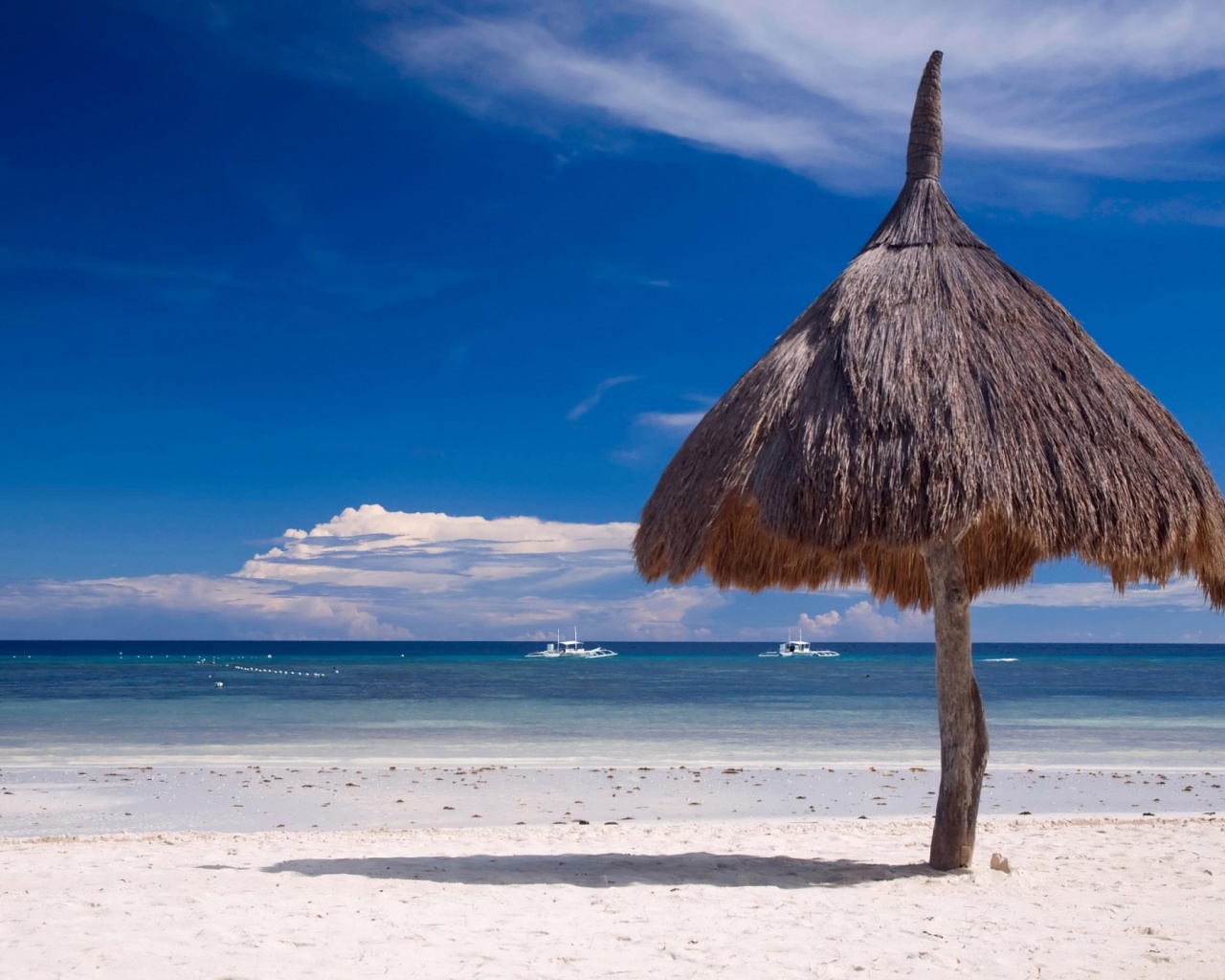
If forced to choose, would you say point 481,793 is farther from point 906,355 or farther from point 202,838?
point 906,355

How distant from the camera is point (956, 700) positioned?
235 inches

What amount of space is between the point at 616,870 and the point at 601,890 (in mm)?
609

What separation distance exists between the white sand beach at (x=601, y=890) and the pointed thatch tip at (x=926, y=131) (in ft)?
14.2

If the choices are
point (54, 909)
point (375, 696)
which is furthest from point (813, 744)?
point (375, 696)

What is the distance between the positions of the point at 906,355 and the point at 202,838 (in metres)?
6.02

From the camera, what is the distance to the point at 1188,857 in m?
6.82

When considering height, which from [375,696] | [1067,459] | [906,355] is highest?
[906,355]

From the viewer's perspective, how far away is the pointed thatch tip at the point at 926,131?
6.60 m

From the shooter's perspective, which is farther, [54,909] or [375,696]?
[375,696]

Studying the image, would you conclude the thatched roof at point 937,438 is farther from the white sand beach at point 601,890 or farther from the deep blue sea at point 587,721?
the deep blue sea at point 587,721

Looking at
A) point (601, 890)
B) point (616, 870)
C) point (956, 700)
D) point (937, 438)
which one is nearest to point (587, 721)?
point (616, 870)

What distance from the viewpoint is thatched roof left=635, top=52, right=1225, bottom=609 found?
512cm

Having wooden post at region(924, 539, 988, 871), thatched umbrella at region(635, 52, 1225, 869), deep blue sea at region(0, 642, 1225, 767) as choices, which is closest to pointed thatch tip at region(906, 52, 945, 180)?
thatched umbrella at region(635, 52, 1225, 869)

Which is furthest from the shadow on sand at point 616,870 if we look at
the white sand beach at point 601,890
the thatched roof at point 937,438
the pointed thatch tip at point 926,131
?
the pointed thatch tip at point 926,131
